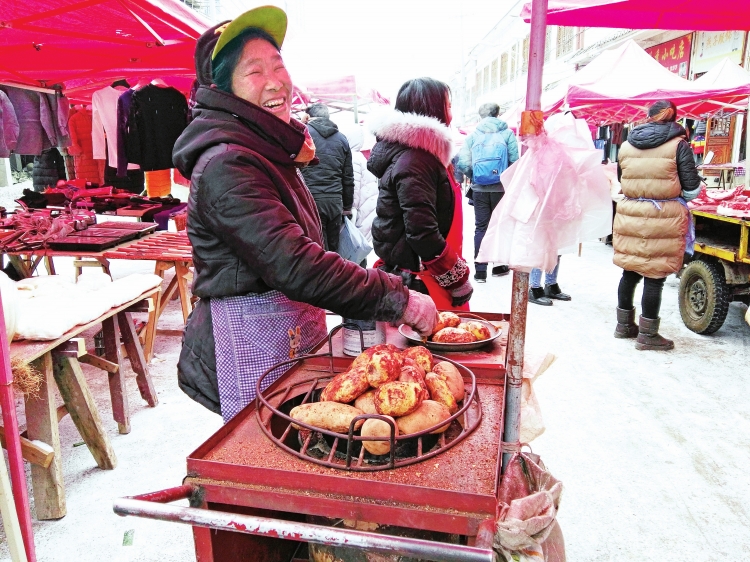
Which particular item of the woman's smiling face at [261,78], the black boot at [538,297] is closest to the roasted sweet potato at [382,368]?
the woman's smiling face at [261,78]

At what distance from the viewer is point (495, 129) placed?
7227mm

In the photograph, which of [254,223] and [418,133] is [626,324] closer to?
[418,133]

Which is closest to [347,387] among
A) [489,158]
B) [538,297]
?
[538,297]

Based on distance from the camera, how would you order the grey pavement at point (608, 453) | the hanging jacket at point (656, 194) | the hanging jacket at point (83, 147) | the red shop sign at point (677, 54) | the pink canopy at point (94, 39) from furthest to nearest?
the red shop sign at point (677, 54)
the hanging jacket at point (83, 147)
the hanging jacket at point (656, 194)
the pink canopy at point (94, 39)
the grey pavement at point (608, 453)

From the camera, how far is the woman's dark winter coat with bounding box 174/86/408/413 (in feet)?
4.83

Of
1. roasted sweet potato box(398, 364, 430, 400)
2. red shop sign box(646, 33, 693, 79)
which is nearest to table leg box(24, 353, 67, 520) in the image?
roasted sweet potato box(398, 364, 430, 400)

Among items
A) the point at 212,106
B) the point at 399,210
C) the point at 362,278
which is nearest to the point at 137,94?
the point at 399,210

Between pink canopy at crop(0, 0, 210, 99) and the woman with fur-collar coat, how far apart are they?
209 cm

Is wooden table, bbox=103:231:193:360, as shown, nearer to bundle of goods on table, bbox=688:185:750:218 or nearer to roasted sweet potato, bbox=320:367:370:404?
roasted sweet potato, bbox=320:367:370:404

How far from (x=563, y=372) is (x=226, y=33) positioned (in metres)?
3.73

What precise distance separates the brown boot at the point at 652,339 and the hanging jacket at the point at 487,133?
111 inches

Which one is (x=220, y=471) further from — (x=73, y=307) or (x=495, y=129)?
(x=495, y=129)

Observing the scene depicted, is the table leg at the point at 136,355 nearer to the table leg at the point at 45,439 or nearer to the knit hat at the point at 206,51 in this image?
the table leg at the point at 45,439

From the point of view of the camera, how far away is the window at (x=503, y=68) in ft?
Answer: 103
